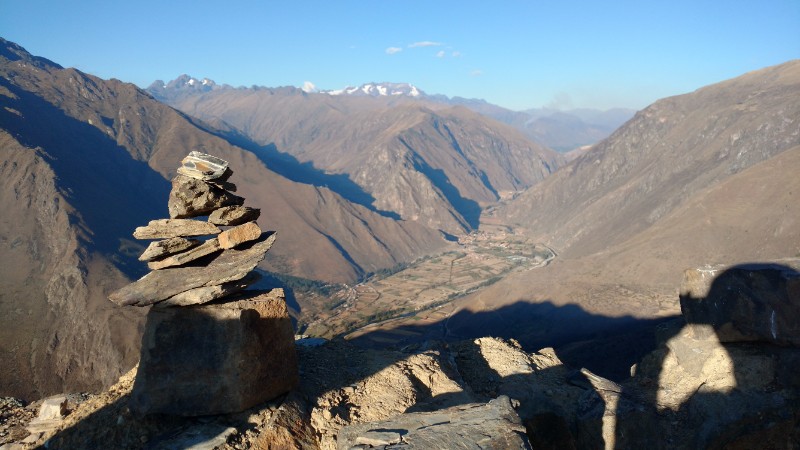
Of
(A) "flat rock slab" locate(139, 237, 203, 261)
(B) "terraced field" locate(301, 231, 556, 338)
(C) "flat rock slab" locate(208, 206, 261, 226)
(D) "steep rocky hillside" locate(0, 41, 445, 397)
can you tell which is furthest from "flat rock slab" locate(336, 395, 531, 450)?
(B) "terraced field" locate(301, 231, 556, 338)

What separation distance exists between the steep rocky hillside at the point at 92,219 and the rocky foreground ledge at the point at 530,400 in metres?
37.8

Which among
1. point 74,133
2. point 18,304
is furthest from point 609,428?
point 74,133

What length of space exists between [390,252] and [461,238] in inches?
1309

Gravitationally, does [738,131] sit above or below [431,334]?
above

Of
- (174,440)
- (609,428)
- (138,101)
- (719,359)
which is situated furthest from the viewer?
(138,101)

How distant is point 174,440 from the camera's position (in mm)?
9547

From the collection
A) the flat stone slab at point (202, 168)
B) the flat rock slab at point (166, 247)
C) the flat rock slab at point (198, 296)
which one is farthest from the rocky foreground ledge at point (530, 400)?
the flat stone slab at point (202, 168)

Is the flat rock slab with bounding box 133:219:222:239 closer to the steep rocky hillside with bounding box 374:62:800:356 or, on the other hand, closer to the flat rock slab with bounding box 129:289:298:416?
the flat rock slab with bounding box 129:289:298:416

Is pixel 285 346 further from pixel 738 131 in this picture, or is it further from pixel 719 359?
pixel 738 131

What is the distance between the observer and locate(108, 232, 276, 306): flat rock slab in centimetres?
1097

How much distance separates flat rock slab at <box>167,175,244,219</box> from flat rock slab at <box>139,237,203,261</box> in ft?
2.20

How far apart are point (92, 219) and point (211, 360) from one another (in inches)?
2765

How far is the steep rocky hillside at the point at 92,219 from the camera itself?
4609 centimetres

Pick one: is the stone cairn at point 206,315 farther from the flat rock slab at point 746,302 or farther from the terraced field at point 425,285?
the terraced field at point 425,285
